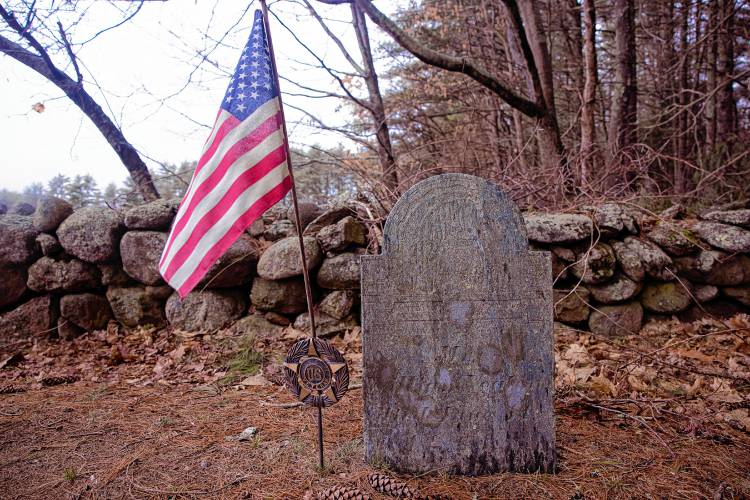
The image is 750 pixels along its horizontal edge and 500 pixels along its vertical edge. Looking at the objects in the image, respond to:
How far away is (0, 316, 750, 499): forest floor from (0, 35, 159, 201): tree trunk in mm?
2539

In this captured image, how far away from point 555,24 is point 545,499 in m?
8.95

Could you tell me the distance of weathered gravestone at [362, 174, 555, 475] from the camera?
2244 mm

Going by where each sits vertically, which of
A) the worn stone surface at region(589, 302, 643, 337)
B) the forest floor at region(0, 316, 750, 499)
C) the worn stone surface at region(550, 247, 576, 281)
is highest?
the worn stone surface at region(550, 247, 576, 281)

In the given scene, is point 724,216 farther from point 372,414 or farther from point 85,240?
point 85,240

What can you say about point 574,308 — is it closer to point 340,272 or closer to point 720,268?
point 720,268

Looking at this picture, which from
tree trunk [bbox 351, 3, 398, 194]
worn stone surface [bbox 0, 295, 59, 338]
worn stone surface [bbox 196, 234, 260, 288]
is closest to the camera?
worn stone surface [bbox 196, 234, 260, 288]

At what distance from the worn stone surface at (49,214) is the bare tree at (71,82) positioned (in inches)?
41.0

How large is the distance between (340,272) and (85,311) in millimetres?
2857

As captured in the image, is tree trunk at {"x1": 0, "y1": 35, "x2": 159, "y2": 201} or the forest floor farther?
tree trunk at {"x1": 0, "y1": 35, "x2": 159, "y2": 201}

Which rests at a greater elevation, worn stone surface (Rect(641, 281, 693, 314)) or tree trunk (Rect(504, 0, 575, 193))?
tree trunk (Rect(504, 0, 575, 193))

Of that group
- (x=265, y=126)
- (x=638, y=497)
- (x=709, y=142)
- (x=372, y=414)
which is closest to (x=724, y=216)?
(x=638, y=497)

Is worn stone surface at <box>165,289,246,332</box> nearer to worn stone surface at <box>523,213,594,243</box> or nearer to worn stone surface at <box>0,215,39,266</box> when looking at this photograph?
worn stone surface at <box>0,215,39,266</box>

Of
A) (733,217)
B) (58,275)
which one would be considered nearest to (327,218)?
(58,275)

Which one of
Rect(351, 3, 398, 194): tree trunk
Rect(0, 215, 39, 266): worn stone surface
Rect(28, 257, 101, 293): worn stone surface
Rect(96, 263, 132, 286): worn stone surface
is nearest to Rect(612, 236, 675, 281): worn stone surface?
Rect(351, 3, 398, 194): tree trunk
